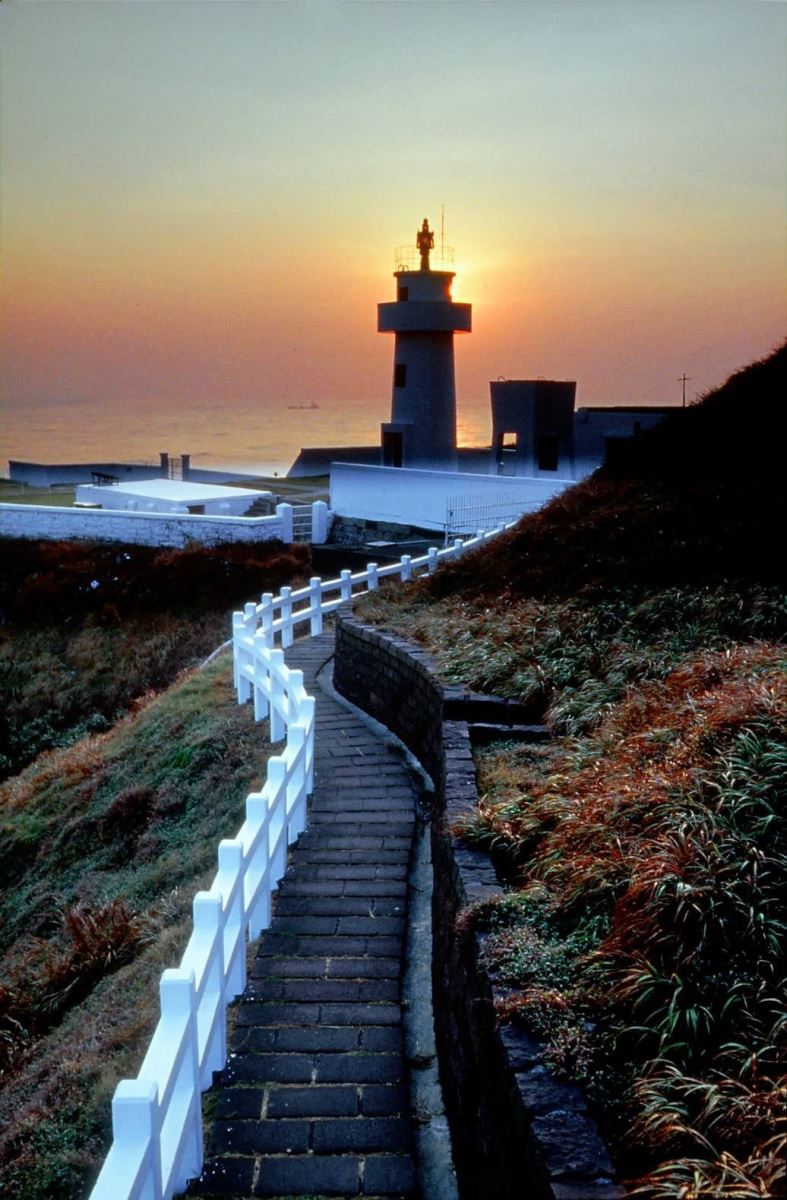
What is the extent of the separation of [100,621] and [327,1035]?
19599 mm

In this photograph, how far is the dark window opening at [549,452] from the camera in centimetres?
3238

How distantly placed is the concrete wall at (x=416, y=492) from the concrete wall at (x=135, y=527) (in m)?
3.23

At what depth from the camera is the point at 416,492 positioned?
28.3 metres

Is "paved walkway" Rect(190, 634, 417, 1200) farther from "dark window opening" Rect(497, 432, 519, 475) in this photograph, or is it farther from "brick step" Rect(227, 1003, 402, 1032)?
"dark window opening" Rect(497, 432, 519, 475)

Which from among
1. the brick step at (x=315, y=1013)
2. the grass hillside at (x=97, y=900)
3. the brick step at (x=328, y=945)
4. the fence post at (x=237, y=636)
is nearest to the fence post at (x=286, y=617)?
the fence post at (x=237, y=636)

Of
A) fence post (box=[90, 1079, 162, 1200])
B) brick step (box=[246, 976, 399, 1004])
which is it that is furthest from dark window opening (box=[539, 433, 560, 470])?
fence post (box=[90, 1079, 162, 1200])

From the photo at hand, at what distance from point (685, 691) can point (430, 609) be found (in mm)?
5860

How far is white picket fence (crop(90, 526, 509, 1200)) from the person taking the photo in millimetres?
3771

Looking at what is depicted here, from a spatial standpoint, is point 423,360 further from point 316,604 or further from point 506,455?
point 316,604

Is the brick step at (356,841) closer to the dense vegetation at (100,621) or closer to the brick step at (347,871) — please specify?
the brick step at (347,871)

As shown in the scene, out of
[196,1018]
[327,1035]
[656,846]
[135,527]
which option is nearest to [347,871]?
[327,1035]

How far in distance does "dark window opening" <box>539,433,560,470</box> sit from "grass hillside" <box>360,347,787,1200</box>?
841 inches

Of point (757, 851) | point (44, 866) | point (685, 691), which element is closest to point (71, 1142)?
point (757, 851)

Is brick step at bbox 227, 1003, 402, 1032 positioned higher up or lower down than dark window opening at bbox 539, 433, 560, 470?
lower down
